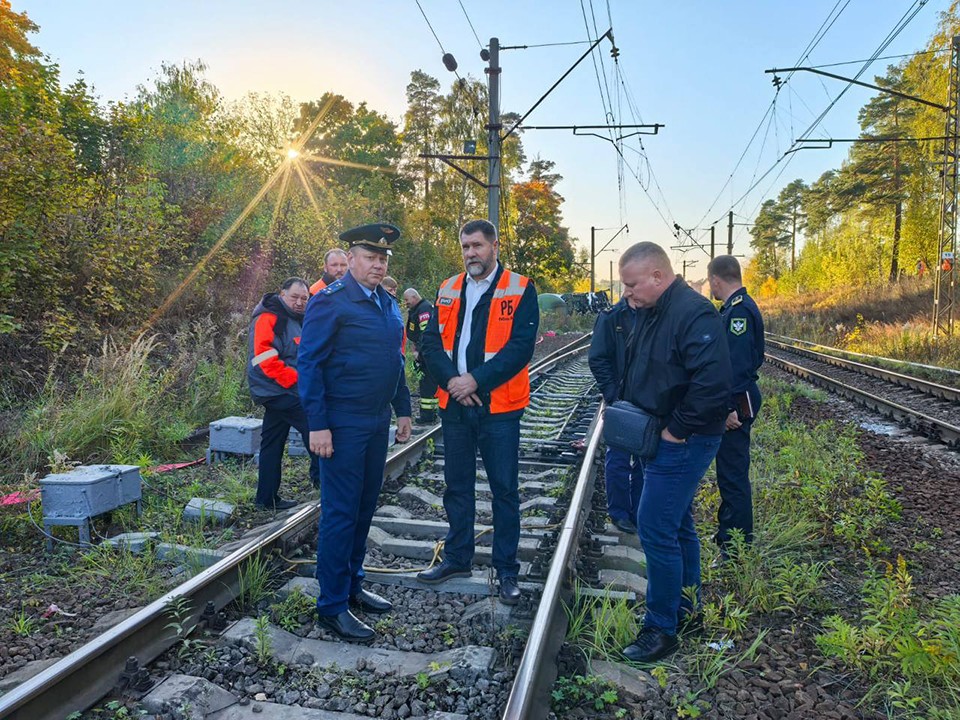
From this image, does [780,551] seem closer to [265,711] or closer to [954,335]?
[265,711]

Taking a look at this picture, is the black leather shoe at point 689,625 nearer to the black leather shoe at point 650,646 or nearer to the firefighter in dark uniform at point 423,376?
Answer: the black leather shoe at point 650,646

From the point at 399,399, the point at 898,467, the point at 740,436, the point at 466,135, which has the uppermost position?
the point at 466,135

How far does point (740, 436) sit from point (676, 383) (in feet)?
5.33

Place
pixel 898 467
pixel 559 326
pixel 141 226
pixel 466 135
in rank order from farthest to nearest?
pixel 466 135 → pixel 559 326 → pixel 141 226 → pixel 898 467

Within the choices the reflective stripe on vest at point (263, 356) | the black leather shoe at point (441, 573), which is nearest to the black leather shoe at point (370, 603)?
the black leather shoe at point (441, 573)

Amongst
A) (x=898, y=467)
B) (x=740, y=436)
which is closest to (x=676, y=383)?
(x=740, y=436)

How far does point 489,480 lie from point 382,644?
3.72 ft

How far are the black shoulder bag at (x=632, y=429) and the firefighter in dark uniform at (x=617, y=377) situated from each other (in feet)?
2.25

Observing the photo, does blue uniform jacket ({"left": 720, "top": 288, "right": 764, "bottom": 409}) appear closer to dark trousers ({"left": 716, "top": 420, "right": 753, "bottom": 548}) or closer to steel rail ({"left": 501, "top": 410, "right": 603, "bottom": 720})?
dark trousers ({"left": 716, "top": 420, "right": 753, "bottom": 548})

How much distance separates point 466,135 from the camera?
1544 inches

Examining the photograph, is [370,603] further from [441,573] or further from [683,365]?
[683,365]

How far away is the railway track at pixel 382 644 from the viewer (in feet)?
8.89

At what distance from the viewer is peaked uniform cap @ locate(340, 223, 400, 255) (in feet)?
12.1

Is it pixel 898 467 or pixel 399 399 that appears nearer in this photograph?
pixel 399 399
